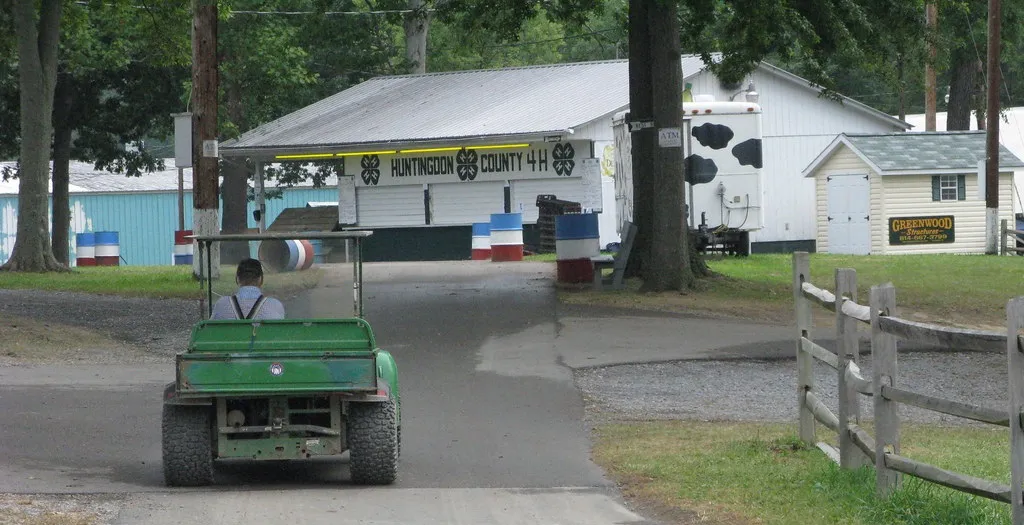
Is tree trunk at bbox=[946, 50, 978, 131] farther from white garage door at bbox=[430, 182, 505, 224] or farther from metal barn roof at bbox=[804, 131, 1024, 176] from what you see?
white garage door at bbox=[430, 182, 505, 224]

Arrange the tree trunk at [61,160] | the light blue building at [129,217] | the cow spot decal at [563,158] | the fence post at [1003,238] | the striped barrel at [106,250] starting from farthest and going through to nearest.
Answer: the light blue building at [129,217], the tree trunk at [61,160], the striped barrel at [106,250], the fence post at [1003,238], the cow spot decal at [563,158]

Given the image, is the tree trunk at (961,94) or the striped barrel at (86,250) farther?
the tree trunk at (961,94)

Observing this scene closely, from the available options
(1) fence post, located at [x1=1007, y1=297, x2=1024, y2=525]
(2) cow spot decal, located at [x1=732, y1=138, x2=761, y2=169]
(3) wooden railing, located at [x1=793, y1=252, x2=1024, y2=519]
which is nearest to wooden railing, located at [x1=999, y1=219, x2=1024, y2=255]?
(2) cow spot decal, located at [x1=732, y1=138, x2=761, y2=169]

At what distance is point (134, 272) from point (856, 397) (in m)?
21.7

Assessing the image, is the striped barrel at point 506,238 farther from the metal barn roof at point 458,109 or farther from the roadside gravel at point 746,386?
the roadside gravel at point 746,386

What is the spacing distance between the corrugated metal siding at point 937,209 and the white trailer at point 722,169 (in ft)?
23.2

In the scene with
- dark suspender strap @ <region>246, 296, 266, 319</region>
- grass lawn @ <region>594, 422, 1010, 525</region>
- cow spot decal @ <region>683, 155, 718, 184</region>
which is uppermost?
cow spot decal @ <region>683, 155, 718, 184</region>

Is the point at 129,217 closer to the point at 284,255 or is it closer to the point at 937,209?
the point at 937,209

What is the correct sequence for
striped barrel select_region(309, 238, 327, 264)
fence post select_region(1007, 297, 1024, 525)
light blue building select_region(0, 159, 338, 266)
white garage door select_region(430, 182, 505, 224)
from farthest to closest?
light blue building select_region(0, 159, 338, 266) < white garage door select_region(430, 182, 505, 224) < striped barrel select_region(309, 238, 327, 264) < fence post select_region(1007, 297, 1024, 525)

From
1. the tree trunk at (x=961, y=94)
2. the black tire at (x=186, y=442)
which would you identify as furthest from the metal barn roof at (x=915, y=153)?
the black tire at (x=186, y=442)

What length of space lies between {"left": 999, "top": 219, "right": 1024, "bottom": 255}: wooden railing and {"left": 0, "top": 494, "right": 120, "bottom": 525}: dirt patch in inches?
1162

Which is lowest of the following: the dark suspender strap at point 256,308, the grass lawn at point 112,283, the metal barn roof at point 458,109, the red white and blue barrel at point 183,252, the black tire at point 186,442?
the black tire at point 186,442

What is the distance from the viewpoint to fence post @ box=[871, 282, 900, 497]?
7055 mm

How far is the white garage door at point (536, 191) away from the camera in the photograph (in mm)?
32959
